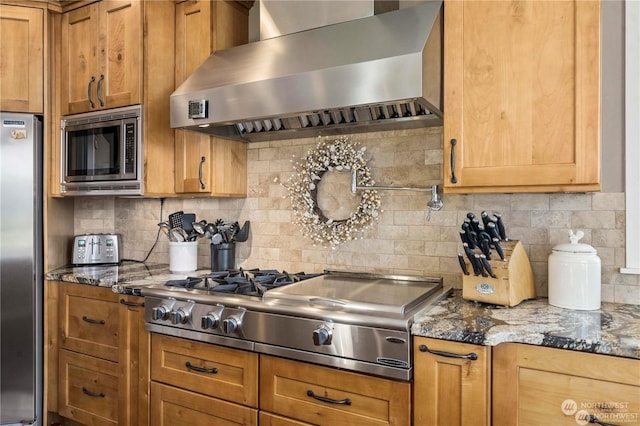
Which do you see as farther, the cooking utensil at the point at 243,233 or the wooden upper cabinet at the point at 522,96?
the cooking utensil at the point at 243,233

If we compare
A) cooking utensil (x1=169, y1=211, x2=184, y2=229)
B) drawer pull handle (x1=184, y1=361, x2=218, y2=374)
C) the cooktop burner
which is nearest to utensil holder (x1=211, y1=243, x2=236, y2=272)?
the cooktop burner

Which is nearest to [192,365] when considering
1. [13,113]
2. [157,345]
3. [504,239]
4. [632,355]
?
[157,345]

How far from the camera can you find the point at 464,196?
2010mm

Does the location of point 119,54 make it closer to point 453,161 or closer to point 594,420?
point 453,161

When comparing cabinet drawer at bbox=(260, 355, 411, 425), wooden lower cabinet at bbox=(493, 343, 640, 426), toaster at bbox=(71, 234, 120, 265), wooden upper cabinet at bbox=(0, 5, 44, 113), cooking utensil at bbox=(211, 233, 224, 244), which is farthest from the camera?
toaster at bbox=(71, 234, 120, 265)

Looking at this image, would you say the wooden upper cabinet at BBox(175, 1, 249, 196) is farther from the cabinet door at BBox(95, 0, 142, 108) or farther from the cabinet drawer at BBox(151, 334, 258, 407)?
the cabinet drawer at BBox(151, 334, 258, 407)

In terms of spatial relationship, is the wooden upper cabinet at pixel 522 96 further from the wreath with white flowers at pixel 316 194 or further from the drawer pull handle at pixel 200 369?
the drawer pull handle at pixel 200 369

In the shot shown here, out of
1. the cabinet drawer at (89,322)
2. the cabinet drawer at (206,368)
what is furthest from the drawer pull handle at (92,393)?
the cabinet drawer at (206,368)

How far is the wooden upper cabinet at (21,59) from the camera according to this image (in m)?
2.64

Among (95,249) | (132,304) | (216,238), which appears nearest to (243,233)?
(216,238)

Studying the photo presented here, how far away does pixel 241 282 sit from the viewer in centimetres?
207

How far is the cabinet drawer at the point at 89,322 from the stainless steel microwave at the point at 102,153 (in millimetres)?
615

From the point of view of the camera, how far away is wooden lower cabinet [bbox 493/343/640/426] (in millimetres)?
1209

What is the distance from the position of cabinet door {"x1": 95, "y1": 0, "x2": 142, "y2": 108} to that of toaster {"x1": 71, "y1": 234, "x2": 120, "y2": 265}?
92 centimetres
